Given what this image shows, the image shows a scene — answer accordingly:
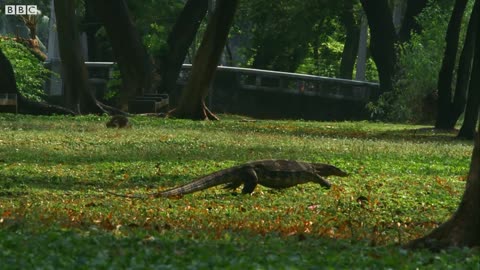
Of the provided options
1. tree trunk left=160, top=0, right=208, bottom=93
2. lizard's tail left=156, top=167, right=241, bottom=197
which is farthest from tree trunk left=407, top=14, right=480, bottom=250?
tree trunk left=160, top=0, right=208, bottom=93

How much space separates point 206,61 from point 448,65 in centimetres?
690

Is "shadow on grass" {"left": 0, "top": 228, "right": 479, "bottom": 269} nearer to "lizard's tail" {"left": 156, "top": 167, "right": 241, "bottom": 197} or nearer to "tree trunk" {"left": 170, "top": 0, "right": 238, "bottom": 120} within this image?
"lizard's tail" {"left": 156, "top": 167, "right": 241, "bottom": 197}

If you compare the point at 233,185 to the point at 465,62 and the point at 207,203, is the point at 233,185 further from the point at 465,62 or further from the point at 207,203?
the point at 465,62

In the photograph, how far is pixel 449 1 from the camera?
190 feet

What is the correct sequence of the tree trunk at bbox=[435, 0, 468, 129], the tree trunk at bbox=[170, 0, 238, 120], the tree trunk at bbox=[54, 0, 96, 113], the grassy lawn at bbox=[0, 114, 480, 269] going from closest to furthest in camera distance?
1. the grassy lawn at bbox=[0, 114, 480, 269]
2. the tree trunk at bbox=[435, 0, 468, 129]
3. the tree trunk at bbox=[170, 0, 238, 120]
4. the tree trunk at bbox=[54, 0, 96, 113]

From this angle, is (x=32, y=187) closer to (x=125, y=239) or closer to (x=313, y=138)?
(x=125, y=239)

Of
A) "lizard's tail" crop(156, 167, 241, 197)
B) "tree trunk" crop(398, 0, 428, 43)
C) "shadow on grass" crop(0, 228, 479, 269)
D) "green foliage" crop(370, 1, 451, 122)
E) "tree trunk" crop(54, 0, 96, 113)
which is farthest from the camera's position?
"tree trunk" crop(398, 0, 428, 43)

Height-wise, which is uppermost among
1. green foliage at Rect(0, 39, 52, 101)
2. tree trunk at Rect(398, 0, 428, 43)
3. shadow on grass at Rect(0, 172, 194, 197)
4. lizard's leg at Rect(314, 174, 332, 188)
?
tree trunk at Rect(398, 0, 428, 43)

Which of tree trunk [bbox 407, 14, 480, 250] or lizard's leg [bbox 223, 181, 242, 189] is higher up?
tree trunk [bbox 407, 14, 480, 250]

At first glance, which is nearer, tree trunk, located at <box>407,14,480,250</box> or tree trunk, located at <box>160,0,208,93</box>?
tree trunk, located at <box>407,14,480,250</box>

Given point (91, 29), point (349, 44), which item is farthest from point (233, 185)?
point (349, 44)

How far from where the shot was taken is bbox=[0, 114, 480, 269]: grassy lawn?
1045cm

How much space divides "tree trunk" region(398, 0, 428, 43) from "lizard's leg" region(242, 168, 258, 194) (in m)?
36.9

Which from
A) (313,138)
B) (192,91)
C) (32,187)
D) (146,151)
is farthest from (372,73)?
(32,187)
